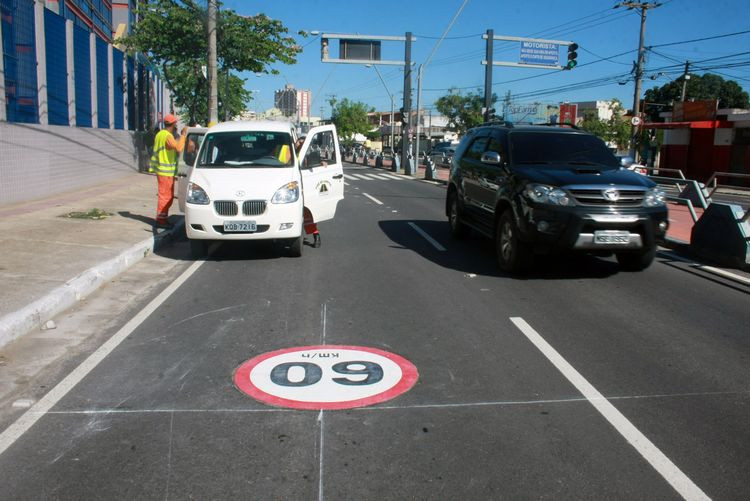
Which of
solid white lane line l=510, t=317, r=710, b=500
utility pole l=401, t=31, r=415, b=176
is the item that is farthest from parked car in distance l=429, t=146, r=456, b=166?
solid white lane line l=510, t=317, r=710, b=500

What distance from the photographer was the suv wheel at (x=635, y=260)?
29.8ft

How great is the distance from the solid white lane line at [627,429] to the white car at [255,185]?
4.59m

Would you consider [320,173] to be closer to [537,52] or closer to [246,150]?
[246,150]

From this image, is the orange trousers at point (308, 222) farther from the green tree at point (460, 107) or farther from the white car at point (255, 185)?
the green tree at point (460, 107)

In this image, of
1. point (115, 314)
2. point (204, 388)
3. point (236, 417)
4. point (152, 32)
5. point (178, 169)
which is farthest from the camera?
point (152, 32)

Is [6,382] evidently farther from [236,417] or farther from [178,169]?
[178,169]

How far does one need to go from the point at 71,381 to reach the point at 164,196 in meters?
6.88

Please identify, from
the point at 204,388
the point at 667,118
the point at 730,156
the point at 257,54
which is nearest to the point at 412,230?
the point at 204,388

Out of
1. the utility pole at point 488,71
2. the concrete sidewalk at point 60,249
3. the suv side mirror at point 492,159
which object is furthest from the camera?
the utility pole at point 488,71

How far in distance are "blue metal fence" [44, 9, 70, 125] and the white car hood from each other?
349 inches

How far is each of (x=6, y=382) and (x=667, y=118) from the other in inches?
1942

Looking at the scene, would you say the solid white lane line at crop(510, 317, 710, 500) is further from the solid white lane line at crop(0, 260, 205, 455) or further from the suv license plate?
the solid white lane line at crop(0, 260, 205, 455)

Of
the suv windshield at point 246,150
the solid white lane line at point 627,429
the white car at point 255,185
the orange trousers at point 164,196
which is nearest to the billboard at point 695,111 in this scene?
the white car at point 255,185

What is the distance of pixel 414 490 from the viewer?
349cm
